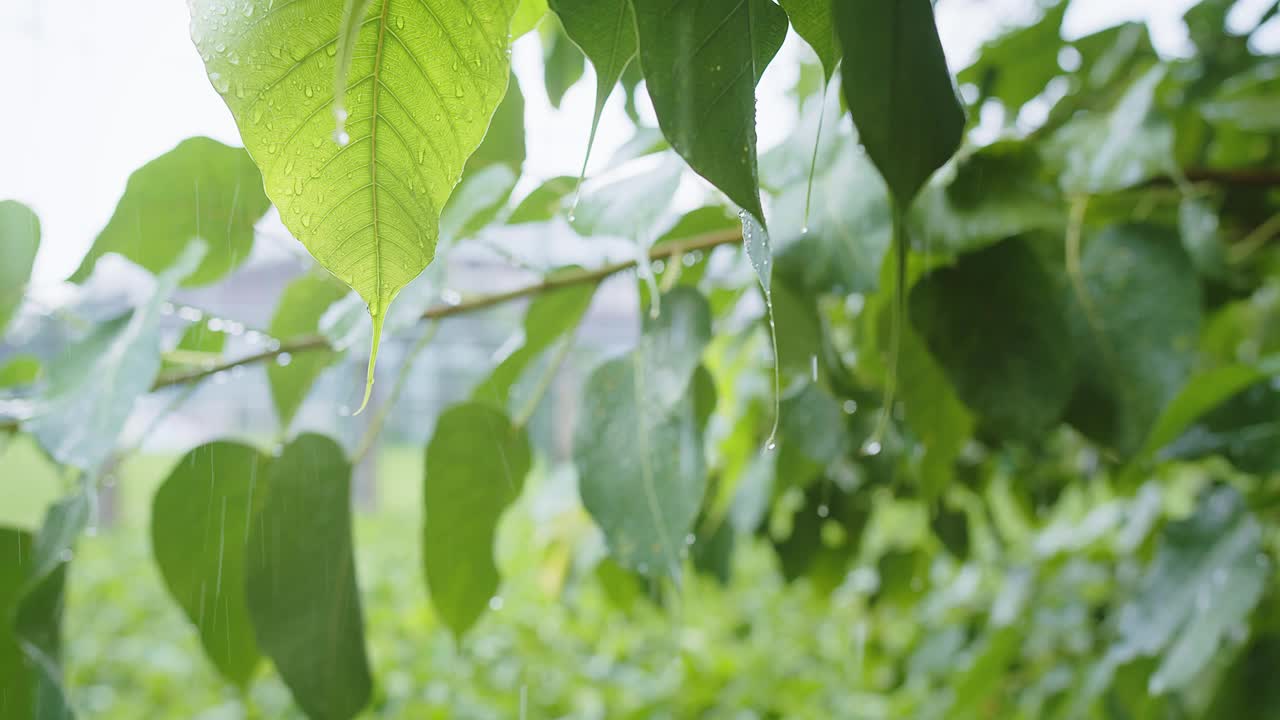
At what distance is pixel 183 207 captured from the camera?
32cm

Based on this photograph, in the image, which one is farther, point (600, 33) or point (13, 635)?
point (13, 635)

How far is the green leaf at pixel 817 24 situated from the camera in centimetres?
14

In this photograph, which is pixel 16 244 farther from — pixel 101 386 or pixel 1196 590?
pixel 1196 590

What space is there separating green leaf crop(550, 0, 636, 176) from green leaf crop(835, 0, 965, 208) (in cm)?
4

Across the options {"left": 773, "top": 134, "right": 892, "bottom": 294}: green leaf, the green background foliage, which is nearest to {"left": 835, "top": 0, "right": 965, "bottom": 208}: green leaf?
the green background foliage

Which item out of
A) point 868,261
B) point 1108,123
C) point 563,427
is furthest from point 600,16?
point 563,427

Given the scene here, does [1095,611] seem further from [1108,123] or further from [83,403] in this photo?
[83,403]

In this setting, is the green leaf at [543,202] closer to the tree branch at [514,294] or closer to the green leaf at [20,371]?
the tree branch at [514,294]

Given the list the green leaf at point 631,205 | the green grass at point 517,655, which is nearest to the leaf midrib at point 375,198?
the green leaf at point 631,205

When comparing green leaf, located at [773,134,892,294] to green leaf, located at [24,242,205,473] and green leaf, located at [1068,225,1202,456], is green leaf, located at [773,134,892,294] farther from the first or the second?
green leaf, located at [24,242,205,473]

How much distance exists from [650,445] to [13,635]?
22 cm

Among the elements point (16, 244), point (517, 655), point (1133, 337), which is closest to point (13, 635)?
point (16, 244)

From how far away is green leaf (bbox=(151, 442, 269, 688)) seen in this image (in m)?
0.30

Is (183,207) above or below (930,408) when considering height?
above
